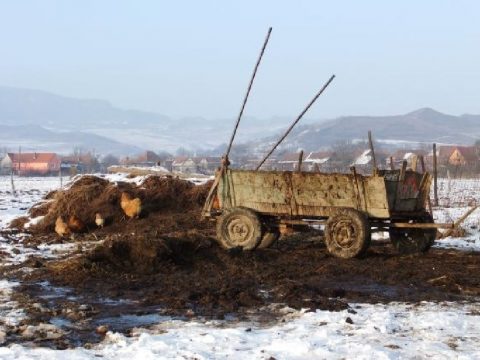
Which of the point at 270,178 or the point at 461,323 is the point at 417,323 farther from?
the point at 270,178

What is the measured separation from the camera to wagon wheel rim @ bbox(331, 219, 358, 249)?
1141 cm

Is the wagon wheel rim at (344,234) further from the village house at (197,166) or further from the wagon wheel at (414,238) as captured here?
the village house at (197,166)

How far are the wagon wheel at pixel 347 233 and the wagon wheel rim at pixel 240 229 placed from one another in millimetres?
1524

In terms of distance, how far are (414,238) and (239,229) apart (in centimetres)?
337

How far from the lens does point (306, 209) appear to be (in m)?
12.1

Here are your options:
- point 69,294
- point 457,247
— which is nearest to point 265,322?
point 69,294

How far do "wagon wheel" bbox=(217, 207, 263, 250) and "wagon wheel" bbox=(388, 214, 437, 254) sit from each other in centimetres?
254

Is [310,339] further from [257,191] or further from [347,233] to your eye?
[257,191]

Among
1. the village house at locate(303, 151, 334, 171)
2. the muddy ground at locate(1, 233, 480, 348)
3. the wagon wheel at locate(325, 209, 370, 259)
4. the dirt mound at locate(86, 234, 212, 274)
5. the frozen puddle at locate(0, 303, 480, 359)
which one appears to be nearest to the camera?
the frozen puddle at locate(0, 303, 480, 359)

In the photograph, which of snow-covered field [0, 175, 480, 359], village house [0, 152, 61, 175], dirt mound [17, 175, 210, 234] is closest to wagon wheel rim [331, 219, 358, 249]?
snow-covered field [0, 175, 480, 359]

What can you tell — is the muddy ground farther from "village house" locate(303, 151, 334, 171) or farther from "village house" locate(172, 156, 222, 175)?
"village house" locate(172, 156, 222, 175)

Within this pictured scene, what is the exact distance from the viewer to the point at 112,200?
17.3 meters

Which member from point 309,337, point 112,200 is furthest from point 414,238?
point 112,200

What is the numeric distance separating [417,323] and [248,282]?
3.07 m
